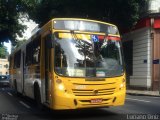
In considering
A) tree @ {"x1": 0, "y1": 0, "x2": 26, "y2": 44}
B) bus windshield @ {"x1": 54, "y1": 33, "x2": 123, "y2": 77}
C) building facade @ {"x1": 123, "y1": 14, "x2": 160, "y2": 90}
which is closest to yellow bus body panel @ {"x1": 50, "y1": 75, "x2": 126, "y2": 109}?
bus windshield @ {"x1": 54, "y1": 33, "x2": 123, "y2": 77}

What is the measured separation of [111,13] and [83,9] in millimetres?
2468

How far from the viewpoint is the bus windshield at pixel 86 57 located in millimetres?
11812

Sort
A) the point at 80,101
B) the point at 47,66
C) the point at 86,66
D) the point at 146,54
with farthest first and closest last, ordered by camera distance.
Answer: the point at 146,54 < the point at 47,66 < the point at 86,66 < the point at 80,101

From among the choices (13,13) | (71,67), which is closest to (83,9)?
(13,13)

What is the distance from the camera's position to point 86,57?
12.0 m

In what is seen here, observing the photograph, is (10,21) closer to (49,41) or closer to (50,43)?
(49,41)

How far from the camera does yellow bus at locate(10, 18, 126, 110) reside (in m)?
11.6

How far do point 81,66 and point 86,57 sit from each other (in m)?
0.34

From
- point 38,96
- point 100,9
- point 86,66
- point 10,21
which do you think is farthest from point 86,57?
point 10,21

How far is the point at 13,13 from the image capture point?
35781 millimetres

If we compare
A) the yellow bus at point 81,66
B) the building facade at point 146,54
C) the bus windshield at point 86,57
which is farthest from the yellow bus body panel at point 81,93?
the building facade at point 146,54

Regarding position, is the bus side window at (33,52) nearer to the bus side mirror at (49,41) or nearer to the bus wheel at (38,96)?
the bus wheel at (38,96)

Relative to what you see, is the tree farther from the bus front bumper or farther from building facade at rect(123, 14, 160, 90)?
the bus front bumper

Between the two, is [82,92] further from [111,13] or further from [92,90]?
[111,13]
